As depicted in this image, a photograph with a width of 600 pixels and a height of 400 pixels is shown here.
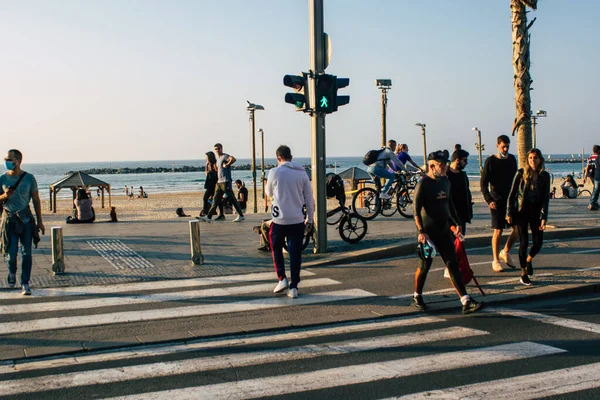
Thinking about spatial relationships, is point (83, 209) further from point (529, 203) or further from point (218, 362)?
point (218, 362)

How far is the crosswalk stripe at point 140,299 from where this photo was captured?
24.6 ft

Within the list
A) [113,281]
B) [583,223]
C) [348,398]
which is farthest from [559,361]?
[583,223]

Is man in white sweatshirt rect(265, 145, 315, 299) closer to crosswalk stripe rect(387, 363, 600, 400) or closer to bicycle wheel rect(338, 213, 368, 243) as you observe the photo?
crosswalk stripe rect(387, 363, 600, 400)

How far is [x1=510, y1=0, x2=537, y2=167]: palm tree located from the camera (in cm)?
1327

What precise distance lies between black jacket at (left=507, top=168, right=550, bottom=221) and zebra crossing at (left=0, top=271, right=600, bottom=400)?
1.71 m

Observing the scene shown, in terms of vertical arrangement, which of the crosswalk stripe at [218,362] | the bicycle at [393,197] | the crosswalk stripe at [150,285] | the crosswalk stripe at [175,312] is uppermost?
the bicycle at [393,197]

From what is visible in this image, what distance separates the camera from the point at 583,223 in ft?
44.1

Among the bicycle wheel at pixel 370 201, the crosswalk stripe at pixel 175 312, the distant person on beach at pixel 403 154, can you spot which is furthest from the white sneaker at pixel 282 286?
the distant person on beach at pixel 403 154

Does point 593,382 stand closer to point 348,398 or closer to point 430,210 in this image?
point 348,398

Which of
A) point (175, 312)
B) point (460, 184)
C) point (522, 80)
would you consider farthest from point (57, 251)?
point (522, 80)

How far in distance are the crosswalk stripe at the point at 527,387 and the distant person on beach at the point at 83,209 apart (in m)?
14.9

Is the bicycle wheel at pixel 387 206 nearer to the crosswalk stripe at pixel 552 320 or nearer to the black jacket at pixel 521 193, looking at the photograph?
the black jacket at pixel 521 193

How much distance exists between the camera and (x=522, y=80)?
13.3 meters

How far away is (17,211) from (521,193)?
623cm
